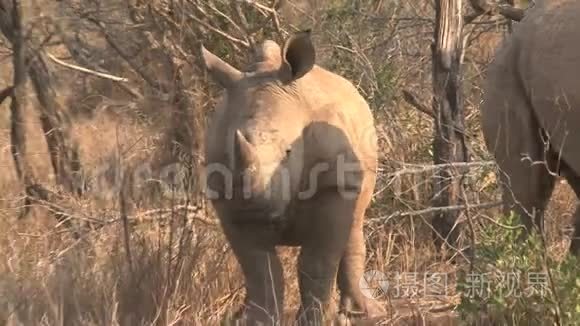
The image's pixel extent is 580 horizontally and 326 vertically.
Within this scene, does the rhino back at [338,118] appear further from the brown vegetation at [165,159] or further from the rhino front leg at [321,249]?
the brown vegetation at [165,159]

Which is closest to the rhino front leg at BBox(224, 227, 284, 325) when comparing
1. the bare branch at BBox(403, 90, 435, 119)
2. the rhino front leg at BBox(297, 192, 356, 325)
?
the rhino front leg at BBox(297, 192, 356, 325)

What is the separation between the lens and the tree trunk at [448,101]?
6.88 meters

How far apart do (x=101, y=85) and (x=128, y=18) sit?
1.34m

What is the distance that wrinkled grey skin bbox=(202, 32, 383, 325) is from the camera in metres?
4.84

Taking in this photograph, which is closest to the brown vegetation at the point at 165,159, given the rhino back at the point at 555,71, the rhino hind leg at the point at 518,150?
the rhino hind leg at the point at 518,150

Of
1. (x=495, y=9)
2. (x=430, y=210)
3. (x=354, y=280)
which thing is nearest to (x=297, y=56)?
(x=354, y=280)

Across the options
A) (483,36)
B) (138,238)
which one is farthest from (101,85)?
(138,238)

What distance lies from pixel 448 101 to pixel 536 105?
3.99 feet

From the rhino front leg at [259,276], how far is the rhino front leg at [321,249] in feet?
0.45

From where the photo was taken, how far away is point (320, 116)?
5.23 meters

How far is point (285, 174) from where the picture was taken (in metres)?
4.84

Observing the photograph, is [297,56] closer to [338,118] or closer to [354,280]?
[338,118]

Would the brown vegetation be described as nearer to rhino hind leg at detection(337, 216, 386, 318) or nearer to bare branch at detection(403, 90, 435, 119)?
bare branch at detection(403, 90, 435, 119)

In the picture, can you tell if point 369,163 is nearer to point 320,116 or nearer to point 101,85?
point 320,116
